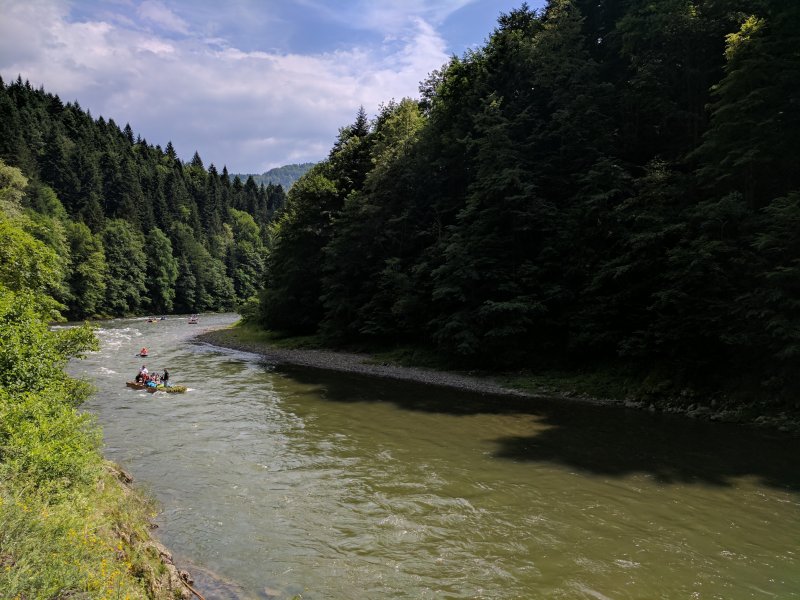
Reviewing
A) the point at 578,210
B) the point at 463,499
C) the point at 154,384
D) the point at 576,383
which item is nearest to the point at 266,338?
the point at 154,384

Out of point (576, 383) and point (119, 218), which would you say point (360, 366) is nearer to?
point (576, 383)

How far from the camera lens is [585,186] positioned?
26.9 meters

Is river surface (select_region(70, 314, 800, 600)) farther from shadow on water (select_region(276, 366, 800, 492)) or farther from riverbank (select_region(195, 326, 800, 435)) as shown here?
riverbank (select_region(195, 326, 800, 435))

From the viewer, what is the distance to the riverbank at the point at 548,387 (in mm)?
18969

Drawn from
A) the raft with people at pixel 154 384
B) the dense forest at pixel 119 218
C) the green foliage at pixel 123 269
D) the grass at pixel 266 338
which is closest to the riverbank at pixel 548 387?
the grass at pixel 266 338

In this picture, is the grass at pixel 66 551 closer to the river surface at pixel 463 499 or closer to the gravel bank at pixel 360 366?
the river surface at pixel 463 499

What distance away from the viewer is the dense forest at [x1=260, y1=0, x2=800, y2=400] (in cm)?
1975

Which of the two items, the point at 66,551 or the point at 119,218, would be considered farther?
the point at 119,218

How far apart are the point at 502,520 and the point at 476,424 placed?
815 centimetres

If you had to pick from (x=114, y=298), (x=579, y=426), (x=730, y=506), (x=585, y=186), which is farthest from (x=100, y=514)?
(x=114, y=298)

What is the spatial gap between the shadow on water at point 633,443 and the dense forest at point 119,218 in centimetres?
5148

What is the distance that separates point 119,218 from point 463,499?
3985 inches

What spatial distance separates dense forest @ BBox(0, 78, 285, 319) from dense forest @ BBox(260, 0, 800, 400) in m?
39.7

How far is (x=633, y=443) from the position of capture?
16984 mm
